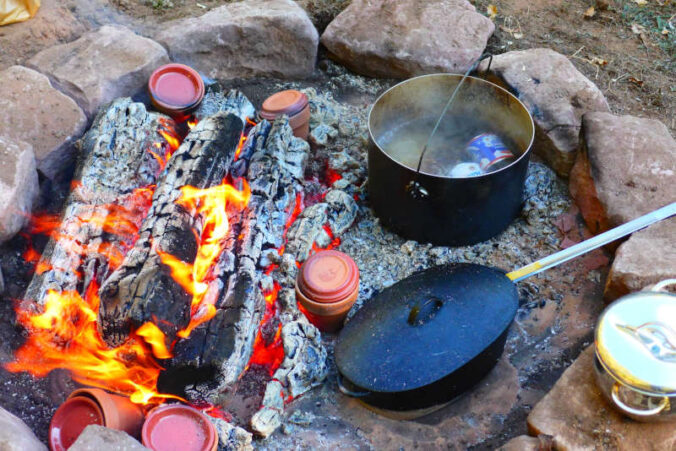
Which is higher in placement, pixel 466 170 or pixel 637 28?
pixel 466 170

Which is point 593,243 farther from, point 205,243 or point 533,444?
point 205,243

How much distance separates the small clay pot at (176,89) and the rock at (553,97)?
68.7 inches

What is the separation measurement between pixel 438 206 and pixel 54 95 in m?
2.11

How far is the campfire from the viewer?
2.53 meters

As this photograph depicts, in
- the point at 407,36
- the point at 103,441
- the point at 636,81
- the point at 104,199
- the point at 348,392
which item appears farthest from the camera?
the point at 636,81

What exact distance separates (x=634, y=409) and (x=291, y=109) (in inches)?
89.6

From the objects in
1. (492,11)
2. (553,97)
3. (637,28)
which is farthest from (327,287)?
(637,28)

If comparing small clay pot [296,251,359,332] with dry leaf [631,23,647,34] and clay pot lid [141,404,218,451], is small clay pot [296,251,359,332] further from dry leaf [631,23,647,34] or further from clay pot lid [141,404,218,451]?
dry leaf [631,23,647,34]

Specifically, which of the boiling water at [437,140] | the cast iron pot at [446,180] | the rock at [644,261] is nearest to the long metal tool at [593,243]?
the rock at [644,261]

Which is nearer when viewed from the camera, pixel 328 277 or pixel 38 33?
pixel 328 277

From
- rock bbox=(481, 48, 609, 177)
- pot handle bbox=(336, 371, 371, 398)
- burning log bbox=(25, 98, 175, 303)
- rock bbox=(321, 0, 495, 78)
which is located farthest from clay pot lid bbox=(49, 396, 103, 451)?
rock bbox=(321, 0, 495, 78)

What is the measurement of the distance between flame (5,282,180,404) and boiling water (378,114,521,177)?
1672 mm

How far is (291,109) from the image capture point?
3.53 m

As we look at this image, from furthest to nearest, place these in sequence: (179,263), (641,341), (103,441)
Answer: (179,263), (641,341), (103,441)
